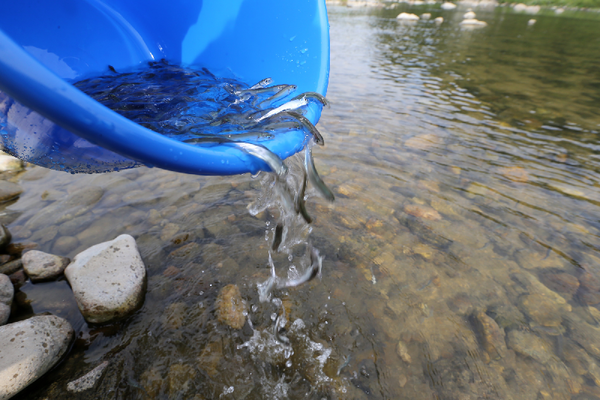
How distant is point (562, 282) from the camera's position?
9.23 ft

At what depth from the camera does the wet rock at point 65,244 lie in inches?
119

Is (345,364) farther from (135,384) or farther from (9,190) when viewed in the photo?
(9,190)

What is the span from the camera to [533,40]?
14.9 m

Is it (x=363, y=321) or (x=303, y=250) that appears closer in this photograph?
(x=363, y=321)

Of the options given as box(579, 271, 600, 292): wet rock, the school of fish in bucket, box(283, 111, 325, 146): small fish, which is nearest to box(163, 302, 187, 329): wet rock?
the school of fish in bucket

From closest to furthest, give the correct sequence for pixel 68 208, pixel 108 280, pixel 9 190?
1. pixel 108 280
2. pixel 68 208
3. pixel 9 190

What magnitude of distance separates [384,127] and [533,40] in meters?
14.7

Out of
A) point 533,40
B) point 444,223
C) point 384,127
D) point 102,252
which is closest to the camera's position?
point 102,252

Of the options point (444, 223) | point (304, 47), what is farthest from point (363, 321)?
point (304, 47)

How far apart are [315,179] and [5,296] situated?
2.60 m

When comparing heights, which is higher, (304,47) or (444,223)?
(304,47)

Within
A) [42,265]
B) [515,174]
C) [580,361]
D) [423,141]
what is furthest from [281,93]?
[515,174]

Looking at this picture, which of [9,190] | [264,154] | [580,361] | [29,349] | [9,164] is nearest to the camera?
[264,154]

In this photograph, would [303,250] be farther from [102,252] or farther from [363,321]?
[102,252]
